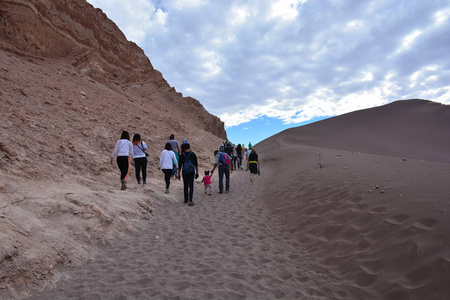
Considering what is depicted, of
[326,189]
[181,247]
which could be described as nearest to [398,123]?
[326,189]

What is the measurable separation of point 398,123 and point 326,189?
186ft

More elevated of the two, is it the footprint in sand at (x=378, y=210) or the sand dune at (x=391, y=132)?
the sand dune at (x=391, y=132)

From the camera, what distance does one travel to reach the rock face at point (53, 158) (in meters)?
3.06

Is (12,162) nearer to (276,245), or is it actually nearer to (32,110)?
(32,110)

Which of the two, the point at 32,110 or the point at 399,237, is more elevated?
the point at 32,110

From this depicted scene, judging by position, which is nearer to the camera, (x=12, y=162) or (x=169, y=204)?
(x=12, y=162)

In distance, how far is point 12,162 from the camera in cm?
500

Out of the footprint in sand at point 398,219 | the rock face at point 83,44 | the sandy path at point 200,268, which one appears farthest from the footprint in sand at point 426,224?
the rock face at point 83,44

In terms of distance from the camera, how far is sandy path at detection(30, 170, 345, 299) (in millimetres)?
2736

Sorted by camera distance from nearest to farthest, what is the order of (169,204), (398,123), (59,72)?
1. (169,204)
2. (59,72)
3. (398,123)

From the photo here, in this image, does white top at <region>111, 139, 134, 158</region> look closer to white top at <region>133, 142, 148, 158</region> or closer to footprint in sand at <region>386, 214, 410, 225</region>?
white top at <region>133, 142, 148, 158</region>

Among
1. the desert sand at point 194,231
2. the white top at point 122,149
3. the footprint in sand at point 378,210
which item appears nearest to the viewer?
the desert sand at point 194,231

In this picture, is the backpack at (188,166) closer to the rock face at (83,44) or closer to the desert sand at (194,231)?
the desert sand at (194,231)

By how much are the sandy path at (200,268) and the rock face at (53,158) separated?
41 cm
